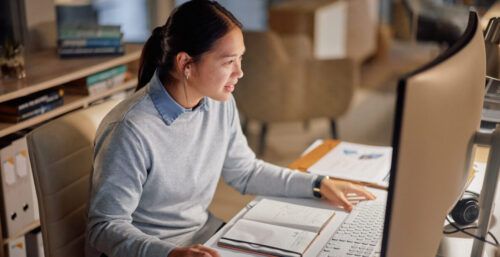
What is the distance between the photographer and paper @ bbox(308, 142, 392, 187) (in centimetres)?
188

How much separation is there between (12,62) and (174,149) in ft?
3.82

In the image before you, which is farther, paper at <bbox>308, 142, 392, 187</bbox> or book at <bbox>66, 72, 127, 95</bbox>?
book at <bbox>66, 72, 127, 95</bbox>

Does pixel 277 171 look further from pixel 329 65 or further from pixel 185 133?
pixel 329 65

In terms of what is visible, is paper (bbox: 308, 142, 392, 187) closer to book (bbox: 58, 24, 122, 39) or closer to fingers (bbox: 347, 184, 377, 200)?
fingers (bbox: 347, 184, 377, 200)

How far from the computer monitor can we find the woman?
46cm

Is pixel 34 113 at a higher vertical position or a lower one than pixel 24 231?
higher

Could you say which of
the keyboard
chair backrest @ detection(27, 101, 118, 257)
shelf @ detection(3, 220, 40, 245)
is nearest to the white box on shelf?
shelf @ detection(3, 220, 40, 245)

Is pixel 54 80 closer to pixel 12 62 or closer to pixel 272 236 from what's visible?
pixel 12 62

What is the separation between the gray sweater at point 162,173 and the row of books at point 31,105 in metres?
0.89

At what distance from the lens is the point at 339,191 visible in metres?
1.72

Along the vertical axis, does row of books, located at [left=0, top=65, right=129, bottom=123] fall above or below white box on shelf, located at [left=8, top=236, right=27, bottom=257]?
above

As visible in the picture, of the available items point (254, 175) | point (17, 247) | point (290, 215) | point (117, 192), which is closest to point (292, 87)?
point (17, 247)

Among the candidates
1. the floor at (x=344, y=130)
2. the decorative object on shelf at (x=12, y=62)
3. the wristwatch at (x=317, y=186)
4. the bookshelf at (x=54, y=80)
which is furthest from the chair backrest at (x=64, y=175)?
the floor at (x=344, y=130)

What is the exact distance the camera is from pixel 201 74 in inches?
62.8
